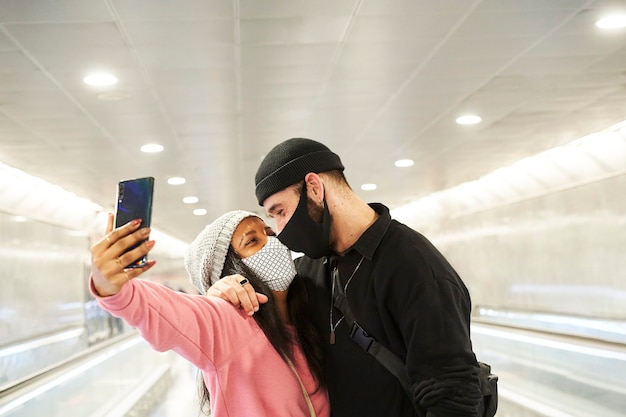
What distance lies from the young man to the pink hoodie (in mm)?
103

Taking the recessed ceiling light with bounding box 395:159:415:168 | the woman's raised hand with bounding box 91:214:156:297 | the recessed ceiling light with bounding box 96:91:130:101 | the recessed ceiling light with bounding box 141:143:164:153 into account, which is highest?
the recessed ceiling light with bounding box 395:159:415:168

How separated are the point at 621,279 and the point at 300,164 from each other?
938 centimetres

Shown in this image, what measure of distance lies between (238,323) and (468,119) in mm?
7777

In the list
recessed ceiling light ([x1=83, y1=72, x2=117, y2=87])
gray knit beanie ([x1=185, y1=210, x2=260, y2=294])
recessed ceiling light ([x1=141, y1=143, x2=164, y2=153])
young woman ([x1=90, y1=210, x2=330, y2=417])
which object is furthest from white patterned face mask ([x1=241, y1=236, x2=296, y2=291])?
recessed ceiling light ([x1=141, y1=143, x2=164, y2=153])

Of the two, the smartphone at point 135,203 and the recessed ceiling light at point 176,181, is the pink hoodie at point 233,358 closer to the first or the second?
the smartphone at point 135,203

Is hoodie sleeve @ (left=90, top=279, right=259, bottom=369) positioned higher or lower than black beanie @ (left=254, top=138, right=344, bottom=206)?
lower

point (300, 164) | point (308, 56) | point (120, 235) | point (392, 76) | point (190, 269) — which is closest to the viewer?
point (120, 235)

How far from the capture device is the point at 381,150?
1209 cm

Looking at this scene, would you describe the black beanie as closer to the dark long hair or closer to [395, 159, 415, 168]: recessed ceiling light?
the dark long hair

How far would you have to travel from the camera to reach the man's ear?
2760mm

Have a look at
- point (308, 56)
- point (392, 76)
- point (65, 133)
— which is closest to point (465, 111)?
point (392, 76)

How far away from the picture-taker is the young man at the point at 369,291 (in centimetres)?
228

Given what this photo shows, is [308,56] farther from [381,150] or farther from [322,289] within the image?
[381,150]

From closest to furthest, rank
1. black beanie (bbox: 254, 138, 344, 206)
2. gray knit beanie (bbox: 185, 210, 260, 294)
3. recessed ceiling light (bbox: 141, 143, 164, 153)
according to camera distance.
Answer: black beanie (bbox: 254, 138, 344, 206)
gray knit beanie (bbox: 185, 210, 260, 294)
recessed ceiling light (bbox: 141, 143, 164, 153)
